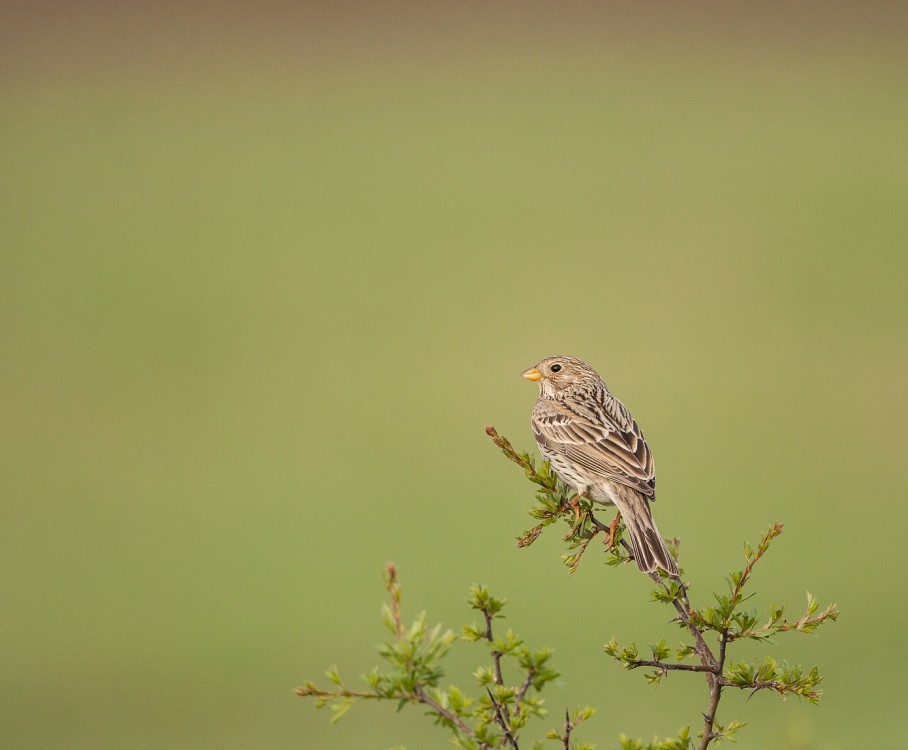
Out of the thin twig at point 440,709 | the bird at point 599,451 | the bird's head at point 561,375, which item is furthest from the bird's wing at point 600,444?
the thin twig at point 440,709

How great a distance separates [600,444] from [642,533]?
0.86 metres

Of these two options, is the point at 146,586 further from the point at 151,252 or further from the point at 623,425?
the point at 151,252

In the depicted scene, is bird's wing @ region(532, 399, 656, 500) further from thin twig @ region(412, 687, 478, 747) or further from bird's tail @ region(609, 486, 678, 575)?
thin twig @ region(412, 687, 478, 747)

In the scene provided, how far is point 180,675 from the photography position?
1602cm

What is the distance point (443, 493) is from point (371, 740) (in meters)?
9.48

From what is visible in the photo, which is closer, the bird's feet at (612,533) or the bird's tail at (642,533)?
the bird's tail at (642,533)

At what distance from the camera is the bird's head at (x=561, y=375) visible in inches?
295

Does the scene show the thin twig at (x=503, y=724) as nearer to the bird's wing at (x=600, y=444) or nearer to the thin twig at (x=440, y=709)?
the thin twig at (x=440, y=709)

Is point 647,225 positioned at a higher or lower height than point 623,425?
higher

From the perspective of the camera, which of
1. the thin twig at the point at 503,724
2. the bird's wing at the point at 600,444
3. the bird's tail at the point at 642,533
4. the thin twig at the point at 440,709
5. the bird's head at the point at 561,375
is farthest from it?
the bird's head at the point at 561,375

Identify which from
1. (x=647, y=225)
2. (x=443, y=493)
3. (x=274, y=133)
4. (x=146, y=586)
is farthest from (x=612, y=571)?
(x=274, y=133)

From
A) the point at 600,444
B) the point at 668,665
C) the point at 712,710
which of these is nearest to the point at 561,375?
the point at 600,444

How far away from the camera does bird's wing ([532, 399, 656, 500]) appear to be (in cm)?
618

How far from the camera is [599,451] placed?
20.8 ft
